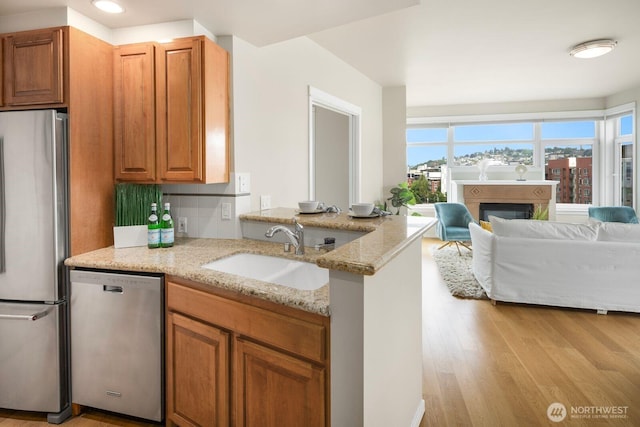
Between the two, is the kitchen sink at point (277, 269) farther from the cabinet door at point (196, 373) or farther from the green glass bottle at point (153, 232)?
the green glass bottle at point (153, 232)

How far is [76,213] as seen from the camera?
232 centimetres

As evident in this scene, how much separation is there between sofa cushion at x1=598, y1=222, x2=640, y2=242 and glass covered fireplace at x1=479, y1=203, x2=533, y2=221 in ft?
13.7

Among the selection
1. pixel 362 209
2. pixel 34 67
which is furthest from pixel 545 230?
pixel 34 67

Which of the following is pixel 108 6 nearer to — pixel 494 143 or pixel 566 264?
pixel 566 264

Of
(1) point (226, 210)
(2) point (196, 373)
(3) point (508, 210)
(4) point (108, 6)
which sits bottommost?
(2) point (196, 373)

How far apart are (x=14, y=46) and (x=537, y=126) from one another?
841 cm

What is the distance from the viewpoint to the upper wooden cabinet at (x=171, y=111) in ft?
8.02

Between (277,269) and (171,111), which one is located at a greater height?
(171,111)

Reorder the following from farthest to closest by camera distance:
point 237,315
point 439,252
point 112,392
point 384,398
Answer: point 439,252 < point 112,392 < point 237,315 < point 384,398

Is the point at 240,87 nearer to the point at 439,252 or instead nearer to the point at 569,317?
the point at 569,317

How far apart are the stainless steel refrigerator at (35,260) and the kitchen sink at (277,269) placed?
888 millimetres

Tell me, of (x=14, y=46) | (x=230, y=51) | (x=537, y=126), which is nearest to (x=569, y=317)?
(x=230, y=51)

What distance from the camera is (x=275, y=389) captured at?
1.54 meters

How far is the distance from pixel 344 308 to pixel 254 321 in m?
0.45
